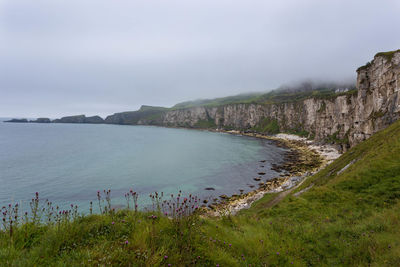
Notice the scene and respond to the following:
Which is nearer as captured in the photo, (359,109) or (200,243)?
(200,243)

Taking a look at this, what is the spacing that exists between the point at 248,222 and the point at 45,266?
8.65 meters

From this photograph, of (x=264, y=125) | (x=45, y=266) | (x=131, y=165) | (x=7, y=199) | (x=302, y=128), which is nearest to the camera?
(x=45, y=266)

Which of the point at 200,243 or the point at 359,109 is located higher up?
the point at 359,109

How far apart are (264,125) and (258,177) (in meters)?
150

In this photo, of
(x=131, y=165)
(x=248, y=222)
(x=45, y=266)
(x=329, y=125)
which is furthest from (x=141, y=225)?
(x=329, y=125)

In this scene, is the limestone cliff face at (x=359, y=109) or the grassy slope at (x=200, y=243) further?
the limestone cliff face at (x=359, y=109)

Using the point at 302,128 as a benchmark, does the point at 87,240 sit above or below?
above

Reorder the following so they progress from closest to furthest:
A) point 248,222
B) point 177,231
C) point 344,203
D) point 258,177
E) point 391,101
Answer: point 177,231
point 248,222
point 344,203
point 391,101
point 258,177

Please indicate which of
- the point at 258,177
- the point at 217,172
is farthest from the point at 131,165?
the point at 258,177

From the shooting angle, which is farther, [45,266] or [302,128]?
[302,128]

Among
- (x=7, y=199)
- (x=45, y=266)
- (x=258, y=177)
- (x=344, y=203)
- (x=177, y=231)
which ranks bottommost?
(x=258, y=177)

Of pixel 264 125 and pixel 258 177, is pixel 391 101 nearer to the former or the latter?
pixel 258 177

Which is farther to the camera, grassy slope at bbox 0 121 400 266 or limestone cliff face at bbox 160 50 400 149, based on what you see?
limestone cliff face at bbox 160 50 400 149

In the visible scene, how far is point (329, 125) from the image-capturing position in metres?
92.9
